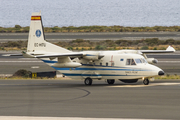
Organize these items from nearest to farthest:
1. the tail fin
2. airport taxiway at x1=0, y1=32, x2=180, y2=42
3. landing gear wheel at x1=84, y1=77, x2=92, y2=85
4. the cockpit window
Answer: the cockpit window < landing gear wheel at x1=84, y1=77, x2=92, y2=85 < the tail fin < airport taxiway at x1=0, y1=32, x2=180, y2=42

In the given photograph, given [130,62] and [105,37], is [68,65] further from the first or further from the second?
[105,37]

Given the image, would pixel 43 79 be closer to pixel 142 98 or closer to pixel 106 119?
pixel 142 98

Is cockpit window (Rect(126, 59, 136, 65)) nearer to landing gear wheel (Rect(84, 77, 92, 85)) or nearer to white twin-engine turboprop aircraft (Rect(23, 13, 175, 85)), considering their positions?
white twin-engine turboprop aircraft (Rect(23, 13, 175, 85))

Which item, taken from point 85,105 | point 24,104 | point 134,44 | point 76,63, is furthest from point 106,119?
point 134,44

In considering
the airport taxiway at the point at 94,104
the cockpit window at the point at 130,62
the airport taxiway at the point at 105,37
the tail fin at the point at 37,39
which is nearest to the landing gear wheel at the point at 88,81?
the cockpit window at the point at 130,62

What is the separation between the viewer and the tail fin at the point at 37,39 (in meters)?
30.1

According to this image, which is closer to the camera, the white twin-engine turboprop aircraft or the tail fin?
the white twin-engine turboprop aircraft

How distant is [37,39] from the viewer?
30328mm

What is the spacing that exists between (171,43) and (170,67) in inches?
1276

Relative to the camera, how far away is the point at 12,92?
905 inches

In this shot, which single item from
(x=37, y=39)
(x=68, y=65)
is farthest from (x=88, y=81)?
(x=37, y=39)

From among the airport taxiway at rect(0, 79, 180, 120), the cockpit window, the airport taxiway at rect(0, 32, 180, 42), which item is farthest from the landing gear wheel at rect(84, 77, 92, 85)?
the airport taxiway at rect(0, 32, 180, 42)

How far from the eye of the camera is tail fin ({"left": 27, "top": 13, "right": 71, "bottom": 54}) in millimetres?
30109

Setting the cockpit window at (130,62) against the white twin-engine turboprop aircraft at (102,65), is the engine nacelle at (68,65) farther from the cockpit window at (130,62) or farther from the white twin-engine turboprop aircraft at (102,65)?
the cockpit window at (130,62)
